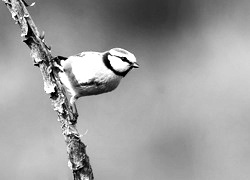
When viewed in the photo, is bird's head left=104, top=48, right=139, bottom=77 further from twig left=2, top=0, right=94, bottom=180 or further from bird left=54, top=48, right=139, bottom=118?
twig left=2, top=0, right=94, bottom=180

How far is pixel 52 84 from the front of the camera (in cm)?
78

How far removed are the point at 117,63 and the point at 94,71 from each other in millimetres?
48

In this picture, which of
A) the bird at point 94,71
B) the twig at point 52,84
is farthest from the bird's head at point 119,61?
the twig at point 52,84

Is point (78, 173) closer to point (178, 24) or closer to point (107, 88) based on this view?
point (107, 88)

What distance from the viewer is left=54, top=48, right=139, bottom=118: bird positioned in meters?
0.93

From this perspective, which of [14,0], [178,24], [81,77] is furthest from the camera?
[178,24]

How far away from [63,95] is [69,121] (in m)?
0.05

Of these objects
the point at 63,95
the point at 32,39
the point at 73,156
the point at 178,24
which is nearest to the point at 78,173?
the point at 73,156

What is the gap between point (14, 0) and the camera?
2.38ft

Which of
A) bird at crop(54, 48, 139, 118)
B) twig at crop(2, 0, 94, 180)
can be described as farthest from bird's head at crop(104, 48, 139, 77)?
twig at crop(2, 0, 94, 180)

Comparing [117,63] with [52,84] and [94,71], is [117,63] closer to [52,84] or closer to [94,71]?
[94,71]

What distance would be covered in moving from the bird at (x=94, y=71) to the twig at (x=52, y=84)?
5.0 inches

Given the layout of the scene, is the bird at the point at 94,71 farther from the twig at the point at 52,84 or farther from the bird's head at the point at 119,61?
the twig at the point at 52,84

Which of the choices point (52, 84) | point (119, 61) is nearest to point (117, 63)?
point (119, 61)
